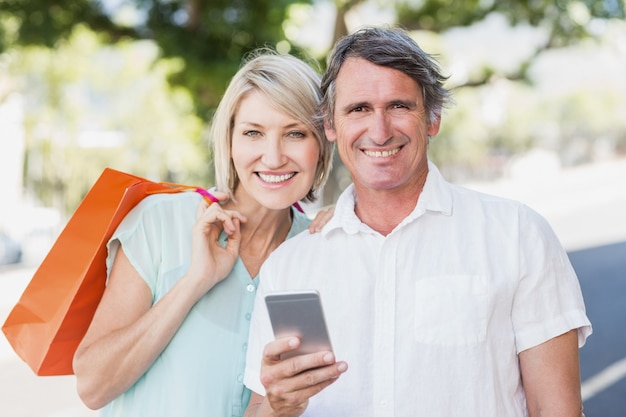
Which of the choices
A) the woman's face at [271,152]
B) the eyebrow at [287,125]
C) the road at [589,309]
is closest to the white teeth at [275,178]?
the woman's face at [271,152]

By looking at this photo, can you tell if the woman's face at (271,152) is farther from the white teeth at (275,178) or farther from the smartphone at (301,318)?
the smartphone at (301,318)

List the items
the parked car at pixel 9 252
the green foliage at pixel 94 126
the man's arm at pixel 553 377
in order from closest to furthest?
the man's arm at pixel 553 377
the parked car at pixel 9 252
the green foliage at pixel 94 126

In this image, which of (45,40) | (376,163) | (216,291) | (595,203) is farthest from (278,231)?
(595,203)

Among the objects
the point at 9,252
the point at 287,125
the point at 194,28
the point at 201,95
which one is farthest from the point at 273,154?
the point at 9,252

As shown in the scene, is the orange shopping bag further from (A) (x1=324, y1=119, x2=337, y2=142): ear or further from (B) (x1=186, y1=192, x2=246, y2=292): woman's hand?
(A) (x1=324, y1=119, x2=337, y2=142): ear

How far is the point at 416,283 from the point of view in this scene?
2141 millimetres

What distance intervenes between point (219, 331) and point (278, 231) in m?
0.43

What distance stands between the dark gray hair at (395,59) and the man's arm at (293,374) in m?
0.76

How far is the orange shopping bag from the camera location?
2553 millimetres

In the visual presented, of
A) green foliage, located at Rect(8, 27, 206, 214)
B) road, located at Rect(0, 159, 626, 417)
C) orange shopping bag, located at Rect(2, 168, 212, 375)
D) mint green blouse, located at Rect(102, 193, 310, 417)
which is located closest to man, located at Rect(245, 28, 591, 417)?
mint green blouse, located at Rect(102, 193, 310, 417)

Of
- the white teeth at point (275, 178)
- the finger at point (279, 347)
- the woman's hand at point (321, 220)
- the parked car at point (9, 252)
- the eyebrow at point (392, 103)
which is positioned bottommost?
the parked car at point (9, 252)

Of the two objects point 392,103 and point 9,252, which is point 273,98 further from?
point 9,252

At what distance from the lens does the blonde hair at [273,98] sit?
2.57 metres

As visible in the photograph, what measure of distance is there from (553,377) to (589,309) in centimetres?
884
